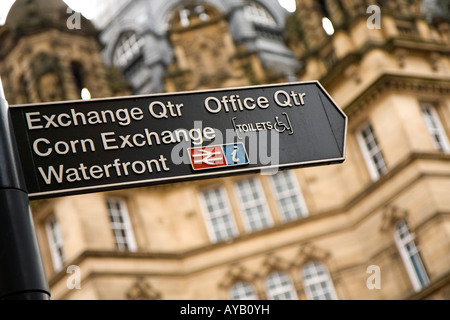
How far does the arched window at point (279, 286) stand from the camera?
25781 millimetres

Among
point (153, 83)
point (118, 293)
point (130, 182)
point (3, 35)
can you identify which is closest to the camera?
point (130, 182)

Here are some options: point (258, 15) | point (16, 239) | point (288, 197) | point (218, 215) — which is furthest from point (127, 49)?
point (16, 239)

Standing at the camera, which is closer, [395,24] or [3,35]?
[395,24]

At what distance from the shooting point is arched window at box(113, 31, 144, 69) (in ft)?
132

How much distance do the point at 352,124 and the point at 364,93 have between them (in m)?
1.16

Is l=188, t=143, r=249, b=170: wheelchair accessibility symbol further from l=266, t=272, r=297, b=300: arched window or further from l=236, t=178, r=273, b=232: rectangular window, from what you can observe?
l=236, t=178, r=273, b=232: rectangular window

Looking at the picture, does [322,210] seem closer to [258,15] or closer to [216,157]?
[258,15]

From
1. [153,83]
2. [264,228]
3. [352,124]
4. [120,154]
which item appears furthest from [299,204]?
[120,154]

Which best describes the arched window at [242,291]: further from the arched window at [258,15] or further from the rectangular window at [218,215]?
the arched window at [258,15]

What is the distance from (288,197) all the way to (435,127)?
5.24 metres

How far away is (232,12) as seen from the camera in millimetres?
38625

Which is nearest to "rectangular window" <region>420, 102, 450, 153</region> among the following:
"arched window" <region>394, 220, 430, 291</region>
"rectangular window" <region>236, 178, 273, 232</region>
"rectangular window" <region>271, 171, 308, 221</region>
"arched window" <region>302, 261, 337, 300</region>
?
"arched window" <region>394, 220, 430, 291</region>

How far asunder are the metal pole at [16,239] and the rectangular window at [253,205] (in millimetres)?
23748
